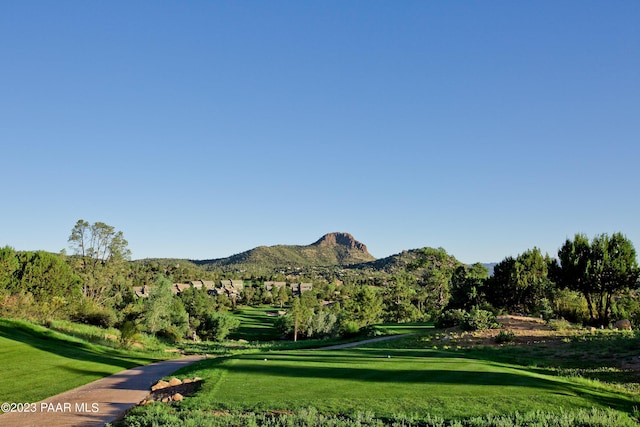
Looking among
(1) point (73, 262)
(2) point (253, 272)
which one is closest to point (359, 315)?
(1) point (73, 262)

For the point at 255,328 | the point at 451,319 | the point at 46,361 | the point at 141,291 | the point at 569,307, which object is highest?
the point at 569,307

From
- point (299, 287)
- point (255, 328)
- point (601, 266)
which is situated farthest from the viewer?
point (299, 287)

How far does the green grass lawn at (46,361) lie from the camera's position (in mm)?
13055

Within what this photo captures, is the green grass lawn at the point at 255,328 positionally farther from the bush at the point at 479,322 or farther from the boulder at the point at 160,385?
the boulder at the point at 160,385

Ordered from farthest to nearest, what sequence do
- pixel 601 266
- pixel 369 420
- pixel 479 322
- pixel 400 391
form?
pixel 601 266
pixel 479 322
pixel 400 391
pixel 369 420

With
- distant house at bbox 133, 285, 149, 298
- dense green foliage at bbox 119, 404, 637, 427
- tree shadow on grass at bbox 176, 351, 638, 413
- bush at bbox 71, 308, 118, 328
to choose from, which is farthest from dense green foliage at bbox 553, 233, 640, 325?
distant house at bbox 133, 285, 149, 298

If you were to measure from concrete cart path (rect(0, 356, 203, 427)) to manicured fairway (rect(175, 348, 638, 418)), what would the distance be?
1.99m

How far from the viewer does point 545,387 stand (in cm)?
1116

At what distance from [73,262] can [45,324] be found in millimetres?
31228

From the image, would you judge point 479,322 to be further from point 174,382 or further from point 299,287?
point 299,287

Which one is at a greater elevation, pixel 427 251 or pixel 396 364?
pixel 427 251

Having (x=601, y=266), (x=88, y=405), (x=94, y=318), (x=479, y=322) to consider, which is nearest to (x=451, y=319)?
(x=479, y=322)

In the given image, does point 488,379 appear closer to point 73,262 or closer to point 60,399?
point 60,399

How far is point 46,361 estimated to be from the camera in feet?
55.9
